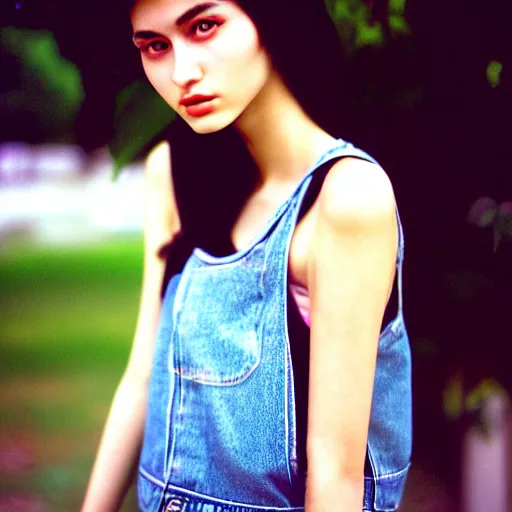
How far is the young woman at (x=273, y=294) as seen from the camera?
2.62 feet

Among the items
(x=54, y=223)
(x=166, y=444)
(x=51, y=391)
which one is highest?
(x=54, y=223)

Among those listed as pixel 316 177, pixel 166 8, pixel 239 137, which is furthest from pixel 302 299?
pixel 166 8

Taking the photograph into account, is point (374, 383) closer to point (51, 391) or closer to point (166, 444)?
point (166, 444)

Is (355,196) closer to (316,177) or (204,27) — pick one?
(316,177)

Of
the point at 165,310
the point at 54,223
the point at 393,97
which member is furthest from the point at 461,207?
the point at 54,223

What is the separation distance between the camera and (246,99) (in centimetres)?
88

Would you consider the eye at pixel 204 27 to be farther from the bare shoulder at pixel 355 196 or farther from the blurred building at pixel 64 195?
the blurred building at pixel 64 195

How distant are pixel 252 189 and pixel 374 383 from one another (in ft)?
0.94

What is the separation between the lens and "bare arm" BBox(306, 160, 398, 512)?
2.59ft

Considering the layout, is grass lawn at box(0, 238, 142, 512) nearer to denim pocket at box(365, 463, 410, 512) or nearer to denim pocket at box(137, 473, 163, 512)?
denim pocket at box(137, 473, 163, 512)

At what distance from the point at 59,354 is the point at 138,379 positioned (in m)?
0.81

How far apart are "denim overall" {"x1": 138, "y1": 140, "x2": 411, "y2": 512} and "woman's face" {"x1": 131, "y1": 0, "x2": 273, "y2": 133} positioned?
0.41ft

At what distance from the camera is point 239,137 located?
3.23ft

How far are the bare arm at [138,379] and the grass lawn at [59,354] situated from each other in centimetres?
68
